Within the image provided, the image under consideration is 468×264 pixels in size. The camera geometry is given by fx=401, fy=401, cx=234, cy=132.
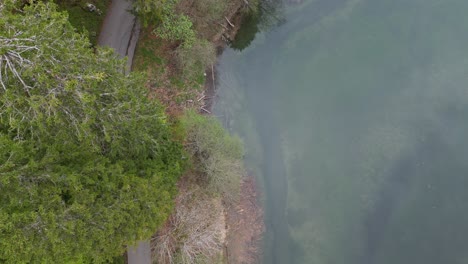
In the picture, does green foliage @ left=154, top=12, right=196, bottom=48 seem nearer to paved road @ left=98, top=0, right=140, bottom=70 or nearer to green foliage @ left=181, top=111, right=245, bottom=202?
paved road @ left=98, top=0, right=140, bottom=70

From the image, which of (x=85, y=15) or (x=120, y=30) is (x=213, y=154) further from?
(x=85, y=15)

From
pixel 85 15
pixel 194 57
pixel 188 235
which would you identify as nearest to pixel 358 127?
pixel 194 57

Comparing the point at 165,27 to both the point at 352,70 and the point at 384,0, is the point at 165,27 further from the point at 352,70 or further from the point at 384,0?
the point at 384,0

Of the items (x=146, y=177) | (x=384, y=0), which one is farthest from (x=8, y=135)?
(x=384, y=0)

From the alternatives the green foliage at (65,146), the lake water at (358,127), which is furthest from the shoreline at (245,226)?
the green foliage at (65,146)

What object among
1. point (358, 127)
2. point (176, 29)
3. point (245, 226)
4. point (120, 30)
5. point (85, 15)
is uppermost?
point (358, 127)

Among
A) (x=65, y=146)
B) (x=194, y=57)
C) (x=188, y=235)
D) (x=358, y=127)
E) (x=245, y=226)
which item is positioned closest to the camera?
(x=65, y=146)
